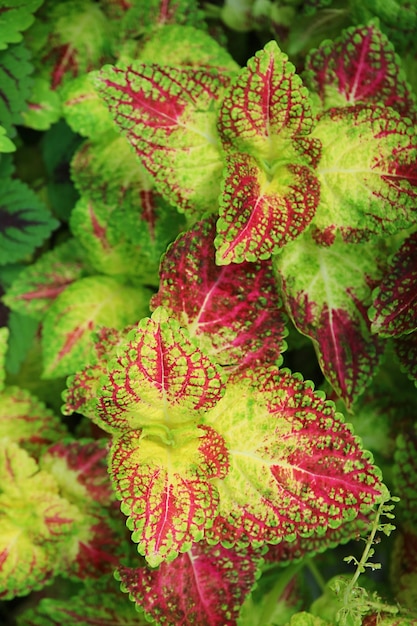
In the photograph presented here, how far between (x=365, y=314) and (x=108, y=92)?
13.5 inches

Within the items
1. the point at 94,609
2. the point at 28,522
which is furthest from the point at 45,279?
the point at 94,609

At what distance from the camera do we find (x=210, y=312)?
75 cm

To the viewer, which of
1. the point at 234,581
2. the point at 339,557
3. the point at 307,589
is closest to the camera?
the point at 234,581

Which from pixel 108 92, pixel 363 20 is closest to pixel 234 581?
pixel 108 92

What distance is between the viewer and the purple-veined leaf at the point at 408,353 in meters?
0.80

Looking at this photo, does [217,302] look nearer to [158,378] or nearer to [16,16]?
[158,378]

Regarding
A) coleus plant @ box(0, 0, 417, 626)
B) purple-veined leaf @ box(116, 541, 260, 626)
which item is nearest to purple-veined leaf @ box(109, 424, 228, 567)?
coleus plant @ box(0, 0, 417, 626)

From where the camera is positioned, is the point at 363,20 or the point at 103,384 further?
the point at 363,20

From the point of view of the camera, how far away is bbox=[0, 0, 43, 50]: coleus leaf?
0.89 m

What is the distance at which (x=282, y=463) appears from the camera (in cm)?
70

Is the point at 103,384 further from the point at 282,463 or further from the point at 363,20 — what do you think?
the point at 363,20

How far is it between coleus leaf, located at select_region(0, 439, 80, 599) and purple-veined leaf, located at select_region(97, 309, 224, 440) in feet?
0.72

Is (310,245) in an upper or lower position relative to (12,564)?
upper

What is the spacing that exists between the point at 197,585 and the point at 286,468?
0.18m
